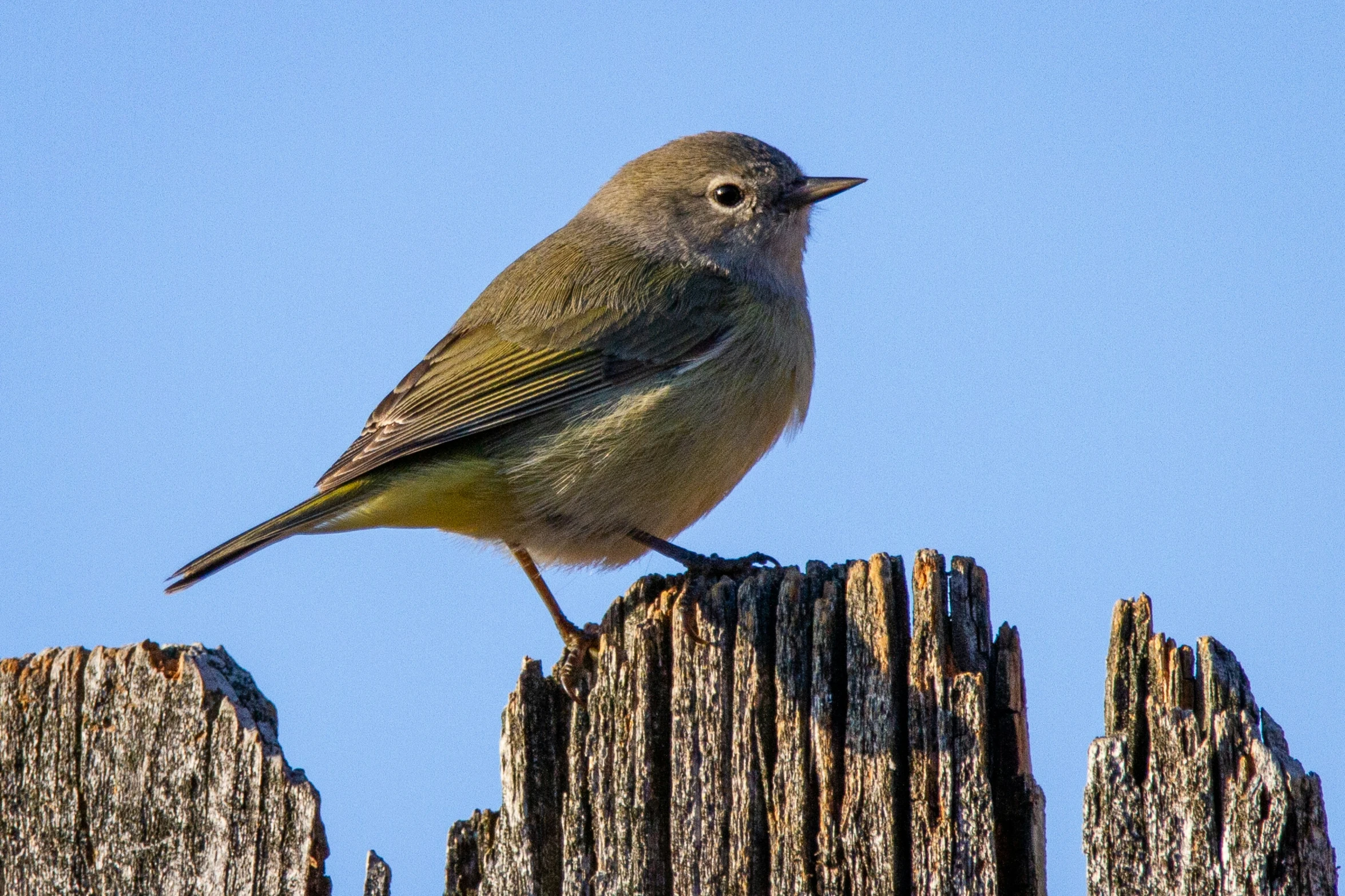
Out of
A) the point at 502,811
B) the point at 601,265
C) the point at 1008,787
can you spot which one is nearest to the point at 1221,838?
the point at 1008,787

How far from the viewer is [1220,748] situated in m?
2.67

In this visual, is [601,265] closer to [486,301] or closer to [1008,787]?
[486,301]

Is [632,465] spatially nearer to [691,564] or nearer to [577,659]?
[691,564]

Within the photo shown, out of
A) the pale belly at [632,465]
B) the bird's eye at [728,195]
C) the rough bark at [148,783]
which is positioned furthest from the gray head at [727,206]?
the rough bark at [148,783]

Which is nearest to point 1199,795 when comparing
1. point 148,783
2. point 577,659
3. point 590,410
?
point 577,659

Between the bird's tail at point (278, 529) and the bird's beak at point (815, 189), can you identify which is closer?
the bird's tail at point (278, 529)

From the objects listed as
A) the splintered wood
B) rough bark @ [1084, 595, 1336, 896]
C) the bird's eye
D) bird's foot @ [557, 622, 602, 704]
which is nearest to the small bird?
the bird's eye

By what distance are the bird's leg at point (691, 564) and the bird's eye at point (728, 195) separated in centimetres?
209

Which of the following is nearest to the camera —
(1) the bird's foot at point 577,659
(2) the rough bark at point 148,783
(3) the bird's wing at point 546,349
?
(2) the rough bark at point 148,783

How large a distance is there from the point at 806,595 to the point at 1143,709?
0.80m

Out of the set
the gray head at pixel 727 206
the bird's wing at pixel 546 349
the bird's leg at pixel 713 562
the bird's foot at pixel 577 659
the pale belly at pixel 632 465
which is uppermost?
the gray head at pixel 727 206

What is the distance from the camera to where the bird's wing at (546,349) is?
5.48m

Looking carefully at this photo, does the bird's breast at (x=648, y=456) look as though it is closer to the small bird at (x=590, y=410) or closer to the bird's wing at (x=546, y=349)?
the small bird at (x=590, y=410)

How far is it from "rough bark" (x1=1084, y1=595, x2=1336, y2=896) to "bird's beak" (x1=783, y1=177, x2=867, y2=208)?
14.1 feet
